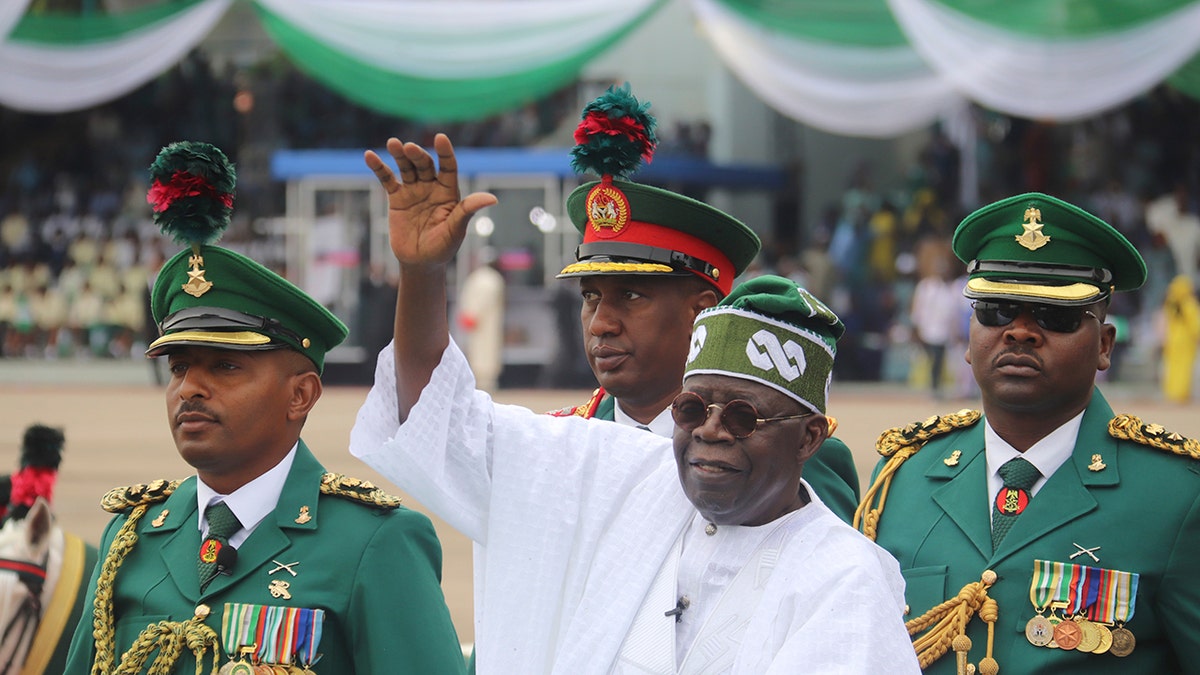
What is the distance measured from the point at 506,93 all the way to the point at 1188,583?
367 inches

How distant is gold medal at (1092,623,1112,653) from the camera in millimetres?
3408

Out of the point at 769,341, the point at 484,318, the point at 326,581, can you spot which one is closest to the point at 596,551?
the point at 769,341

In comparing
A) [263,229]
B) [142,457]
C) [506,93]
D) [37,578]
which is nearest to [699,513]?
[37,578]

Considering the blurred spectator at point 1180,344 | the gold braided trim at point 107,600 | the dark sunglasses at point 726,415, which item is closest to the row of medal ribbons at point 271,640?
the gold braided trim at point 107,600

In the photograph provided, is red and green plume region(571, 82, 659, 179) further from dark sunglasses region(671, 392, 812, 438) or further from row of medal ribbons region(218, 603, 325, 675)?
row of medal ribbons region(218, 603, 325, 675)

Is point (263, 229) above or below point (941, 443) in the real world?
above

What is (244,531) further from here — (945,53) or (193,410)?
(945,53)

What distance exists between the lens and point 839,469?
12.7ft

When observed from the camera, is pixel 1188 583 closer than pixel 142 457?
Yes

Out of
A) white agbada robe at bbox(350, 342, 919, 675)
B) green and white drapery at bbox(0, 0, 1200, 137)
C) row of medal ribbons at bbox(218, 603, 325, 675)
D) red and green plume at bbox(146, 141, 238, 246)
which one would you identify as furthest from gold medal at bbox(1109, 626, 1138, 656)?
green and white drapery at bbox(0, 0, 1200, 137)

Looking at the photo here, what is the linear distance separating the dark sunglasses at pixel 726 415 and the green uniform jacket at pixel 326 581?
2.73 ft

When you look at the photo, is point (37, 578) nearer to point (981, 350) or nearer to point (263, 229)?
point (981, 350)

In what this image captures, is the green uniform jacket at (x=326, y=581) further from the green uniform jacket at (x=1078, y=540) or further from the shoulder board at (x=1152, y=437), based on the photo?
the shoulder board at (x=1152, y=437)

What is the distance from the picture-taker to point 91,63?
36.6 feet
